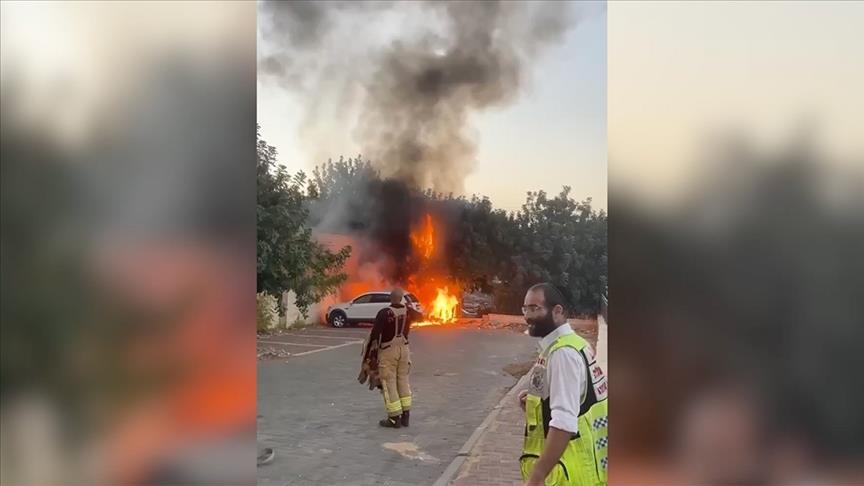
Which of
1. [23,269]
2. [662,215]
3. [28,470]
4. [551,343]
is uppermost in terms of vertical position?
[662,215]

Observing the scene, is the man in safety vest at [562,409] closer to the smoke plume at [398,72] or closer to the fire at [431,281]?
the fire at [431,281]

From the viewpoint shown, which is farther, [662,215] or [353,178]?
[353,178]

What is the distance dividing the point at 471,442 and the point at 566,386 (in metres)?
0.54

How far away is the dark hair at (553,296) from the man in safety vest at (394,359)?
67 cm

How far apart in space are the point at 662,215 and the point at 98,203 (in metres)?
2.66

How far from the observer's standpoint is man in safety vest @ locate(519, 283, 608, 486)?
94.1 inches

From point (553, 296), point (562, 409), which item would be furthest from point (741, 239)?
point (562, 409)

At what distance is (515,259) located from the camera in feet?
8.22

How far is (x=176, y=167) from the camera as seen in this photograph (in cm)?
256

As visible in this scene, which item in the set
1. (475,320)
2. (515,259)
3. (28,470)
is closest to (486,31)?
(515,259)

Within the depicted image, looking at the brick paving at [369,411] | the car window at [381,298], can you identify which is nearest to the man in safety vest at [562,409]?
the brick paving at [369,411]

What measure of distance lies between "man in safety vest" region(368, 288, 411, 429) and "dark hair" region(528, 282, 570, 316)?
0.67 meters

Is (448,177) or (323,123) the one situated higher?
(323,123)

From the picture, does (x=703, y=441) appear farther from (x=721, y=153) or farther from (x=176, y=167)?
(x=176, y=167)
